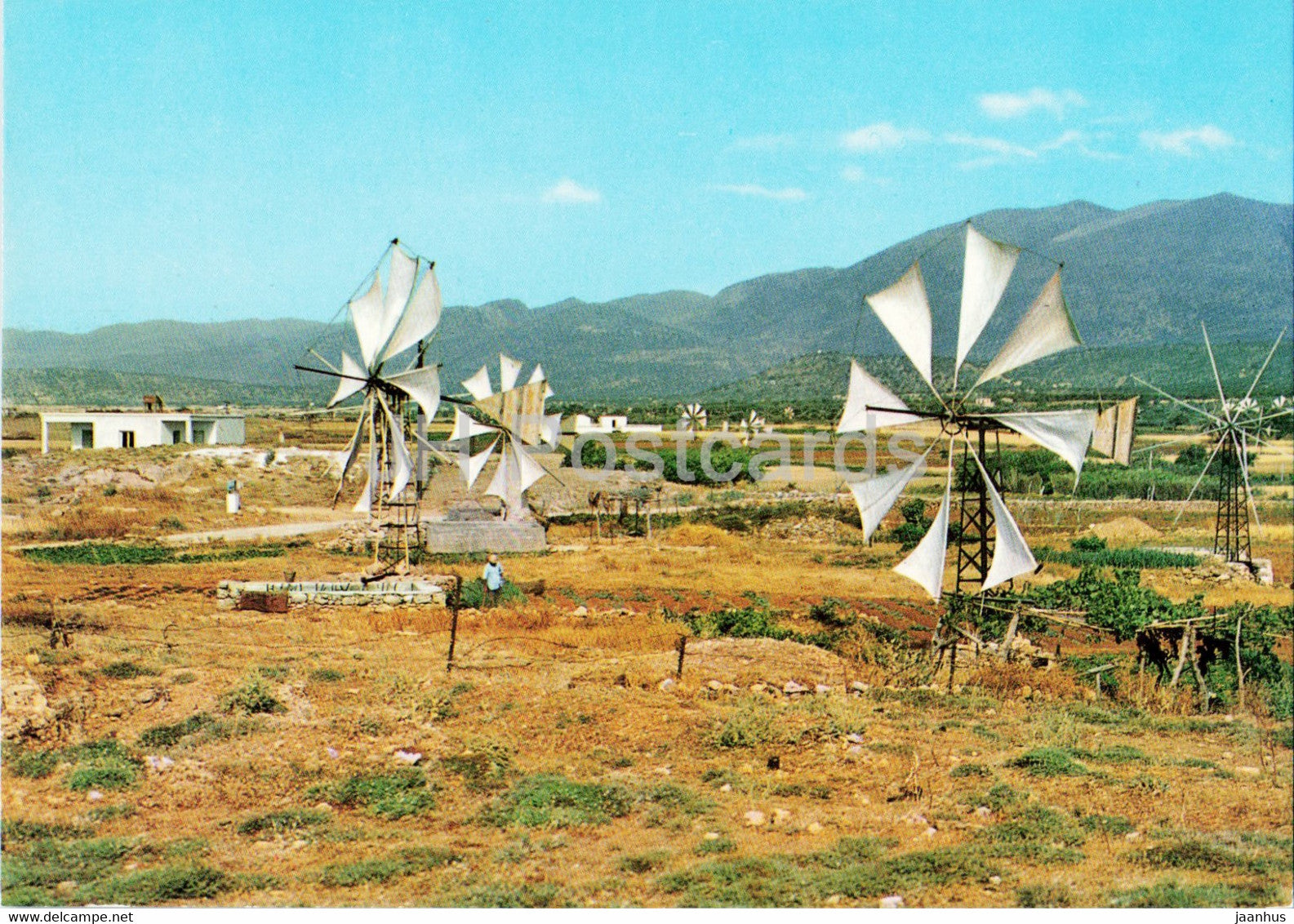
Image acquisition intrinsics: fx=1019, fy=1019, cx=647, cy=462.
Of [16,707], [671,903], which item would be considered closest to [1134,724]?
[671,903]

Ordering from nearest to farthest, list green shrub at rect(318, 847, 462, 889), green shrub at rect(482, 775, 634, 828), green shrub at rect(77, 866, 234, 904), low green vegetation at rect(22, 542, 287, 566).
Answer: green shrub at rect(77, 866, 234, 904), green shrub at rect(318, 847, 462, 889), green shrub at rect(482, 775, 634, 828), low green vegetation at rect(22, 542, 287, 566)

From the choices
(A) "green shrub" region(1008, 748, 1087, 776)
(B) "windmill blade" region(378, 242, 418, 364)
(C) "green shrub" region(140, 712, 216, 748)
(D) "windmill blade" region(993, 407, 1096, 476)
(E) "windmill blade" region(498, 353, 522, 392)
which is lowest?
(A) "green shrub" region(1008, 748, 1087, 776)

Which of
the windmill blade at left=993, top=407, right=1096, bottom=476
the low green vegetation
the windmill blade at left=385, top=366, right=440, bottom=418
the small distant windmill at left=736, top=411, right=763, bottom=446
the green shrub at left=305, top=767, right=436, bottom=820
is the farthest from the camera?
the small distant windmill at left=736, top=411, right=763, bottom=446

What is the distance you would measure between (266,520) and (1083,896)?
1175 inches

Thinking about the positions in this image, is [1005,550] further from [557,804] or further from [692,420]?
[692,420]

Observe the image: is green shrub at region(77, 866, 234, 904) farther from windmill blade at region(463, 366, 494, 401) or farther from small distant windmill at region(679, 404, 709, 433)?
Result: small distant windmill at region(679, 404, 709, 433)

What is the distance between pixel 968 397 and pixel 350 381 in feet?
37.7

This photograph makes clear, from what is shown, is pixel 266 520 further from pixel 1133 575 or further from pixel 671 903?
pixel 671 903

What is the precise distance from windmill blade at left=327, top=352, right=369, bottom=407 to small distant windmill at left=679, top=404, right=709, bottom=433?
55093 mm

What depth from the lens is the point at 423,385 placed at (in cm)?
1841

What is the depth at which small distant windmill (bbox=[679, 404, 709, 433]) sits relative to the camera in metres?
77.6

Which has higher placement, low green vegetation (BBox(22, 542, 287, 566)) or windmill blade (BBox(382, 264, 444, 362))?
windmill blade (BBox(382, 264, 444, 362))

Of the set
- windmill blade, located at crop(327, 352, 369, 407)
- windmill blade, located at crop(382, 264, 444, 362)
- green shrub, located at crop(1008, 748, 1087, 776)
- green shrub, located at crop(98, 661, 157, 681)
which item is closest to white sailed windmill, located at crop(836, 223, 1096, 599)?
green shrub, located at crop(1008, 748, 1087, 776)

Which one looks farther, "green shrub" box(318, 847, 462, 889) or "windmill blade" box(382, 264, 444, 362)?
"windmill blade" box(382, 264, 444, 362)
